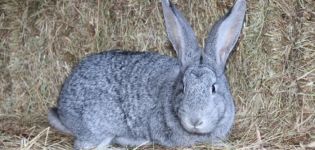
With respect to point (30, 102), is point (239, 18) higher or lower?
higher

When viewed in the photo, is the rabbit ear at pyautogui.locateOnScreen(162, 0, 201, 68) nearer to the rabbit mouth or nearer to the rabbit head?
the rabbit head

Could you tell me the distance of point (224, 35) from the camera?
210 inches

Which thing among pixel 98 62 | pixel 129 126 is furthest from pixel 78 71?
pixel 129 126

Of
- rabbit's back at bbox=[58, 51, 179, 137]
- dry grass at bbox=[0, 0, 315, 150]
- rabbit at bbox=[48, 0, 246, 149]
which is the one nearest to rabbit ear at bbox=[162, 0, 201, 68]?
rabbit at bbox=[48, 0, 246, 149]

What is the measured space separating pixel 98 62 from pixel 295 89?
1.64m

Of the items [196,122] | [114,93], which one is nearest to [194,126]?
[196,122]

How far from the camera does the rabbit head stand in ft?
16.0

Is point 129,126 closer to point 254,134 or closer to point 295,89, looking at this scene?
point 254,134

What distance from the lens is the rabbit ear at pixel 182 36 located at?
17.4 ft

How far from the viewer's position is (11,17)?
6531 mm

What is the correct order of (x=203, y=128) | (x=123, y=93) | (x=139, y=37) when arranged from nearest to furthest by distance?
(x=203, y=128)
(x=123, y=93)
(x=139, y=37)

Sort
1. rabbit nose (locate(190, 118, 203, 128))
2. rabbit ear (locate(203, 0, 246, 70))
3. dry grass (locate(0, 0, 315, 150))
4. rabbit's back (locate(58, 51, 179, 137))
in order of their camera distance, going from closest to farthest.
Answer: rabbit nose (locate(190, 118, 203, 128)) < rabbit ear (locate(203, 0, 246, 70)) < rabbit's back (locate(58, 51, 179, 137)) < dry grass (locate(0, 0, 315, 150))

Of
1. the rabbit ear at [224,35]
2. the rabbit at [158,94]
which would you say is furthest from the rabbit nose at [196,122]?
the rabbit ear at [224,35]

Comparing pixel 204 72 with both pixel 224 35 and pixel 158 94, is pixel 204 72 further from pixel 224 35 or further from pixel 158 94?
pixel 158 94
